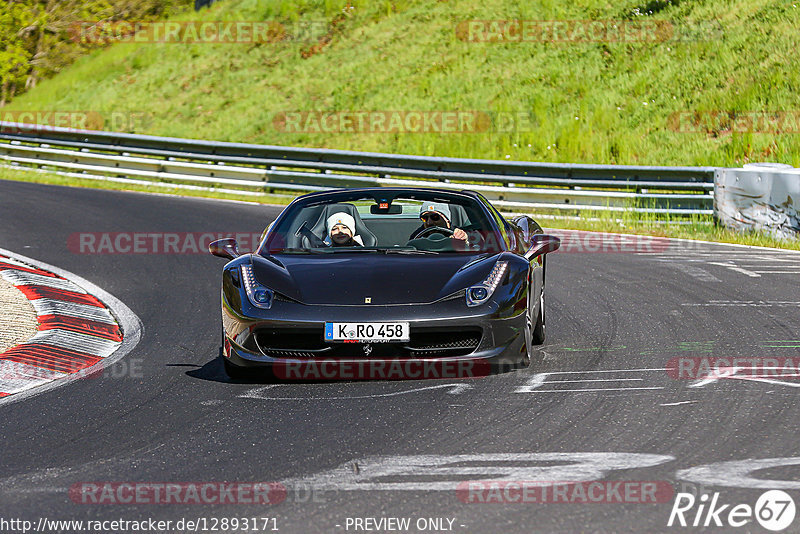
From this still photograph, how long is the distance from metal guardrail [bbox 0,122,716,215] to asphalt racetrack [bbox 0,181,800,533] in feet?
26.3

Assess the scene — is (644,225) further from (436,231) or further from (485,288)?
(485,288)

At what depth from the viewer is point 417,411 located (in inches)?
236

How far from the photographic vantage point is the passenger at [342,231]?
784cm

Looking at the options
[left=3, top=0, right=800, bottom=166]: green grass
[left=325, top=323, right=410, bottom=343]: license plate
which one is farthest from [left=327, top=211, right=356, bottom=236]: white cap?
[left=3, top=0, right=800, bottom=166]: green grass

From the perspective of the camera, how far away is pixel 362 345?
6.59 m

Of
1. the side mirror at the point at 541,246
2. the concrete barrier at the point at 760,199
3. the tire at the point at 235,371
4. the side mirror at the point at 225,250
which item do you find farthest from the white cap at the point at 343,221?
the concrete barrier at the point at 760,199

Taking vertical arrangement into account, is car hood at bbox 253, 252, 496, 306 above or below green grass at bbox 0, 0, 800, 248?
below

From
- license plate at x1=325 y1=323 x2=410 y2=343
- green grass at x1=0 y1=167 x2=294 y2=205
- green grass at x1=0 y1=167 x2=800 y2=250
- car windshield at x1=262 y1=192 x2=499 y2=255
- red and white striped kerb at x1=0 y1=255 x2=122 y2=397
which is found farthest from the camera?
green grass at x1=0 y1=167 x2=294 y2=205

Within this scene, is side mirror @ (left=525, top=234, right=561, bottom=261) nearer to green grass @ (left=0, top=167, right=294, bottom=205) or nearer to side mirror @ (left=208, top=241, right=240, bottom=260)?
side mirror @ (left=208, top=241, right=240, bottom=260)

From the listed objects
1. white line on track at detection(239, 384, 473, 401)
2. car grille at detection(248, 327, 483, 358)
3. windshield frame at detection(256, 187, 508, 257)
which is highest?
windshield frame at detection(256, 187, 508, 257)

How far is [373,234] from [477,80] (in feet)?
79.7

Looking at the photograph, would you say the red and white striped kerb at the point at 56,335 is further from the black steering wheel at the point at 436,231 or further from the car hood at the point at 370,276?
the black steering wheel at the point at 436,231

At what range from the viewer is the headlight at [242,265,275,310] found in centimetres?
685

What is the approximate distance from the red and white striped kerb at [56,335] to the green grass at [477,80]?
15.0 meters
